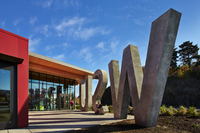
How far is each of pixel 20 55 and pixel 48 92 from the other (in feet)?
51.2

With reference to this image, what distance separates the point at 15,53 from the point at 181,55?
56.6 meters

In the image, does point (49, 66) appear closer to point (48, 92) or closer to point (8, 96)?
point (48, 92)

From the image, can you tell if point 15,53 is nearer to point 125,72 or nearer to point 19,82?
point 19,82

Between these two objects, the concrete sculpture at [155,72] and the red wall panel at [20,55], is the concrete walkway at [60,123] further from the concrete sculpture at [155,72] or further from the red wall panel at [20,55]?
the concrete sculpture at [155,72]

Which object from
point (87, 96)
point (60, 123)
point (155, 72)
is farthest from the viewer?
point (87, 96)

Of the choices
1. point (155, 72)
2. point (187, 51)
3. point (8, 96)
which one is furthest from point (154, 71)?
point (187, 51)

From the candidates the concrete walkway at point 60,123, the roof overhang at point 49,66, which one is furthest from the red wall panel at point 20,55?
the roof overhang at point 49,66

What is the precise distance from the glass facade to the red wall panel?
13484 mm

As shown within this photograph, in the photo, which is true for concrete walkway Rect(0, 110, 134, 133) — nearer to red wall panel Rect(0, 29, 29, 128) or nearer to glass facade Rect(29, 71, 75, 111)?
red wall panel Rect(0, 29, 29, 128)

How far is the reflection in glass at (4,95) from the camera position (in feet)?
23.5

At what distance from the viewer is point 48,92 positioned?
73.6ft

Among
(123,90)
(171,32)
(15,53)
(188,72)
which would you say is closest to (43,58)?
(15,53)

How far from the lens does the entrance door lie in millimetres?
7172

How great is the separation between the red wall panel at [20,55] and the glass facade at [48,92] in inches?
531
